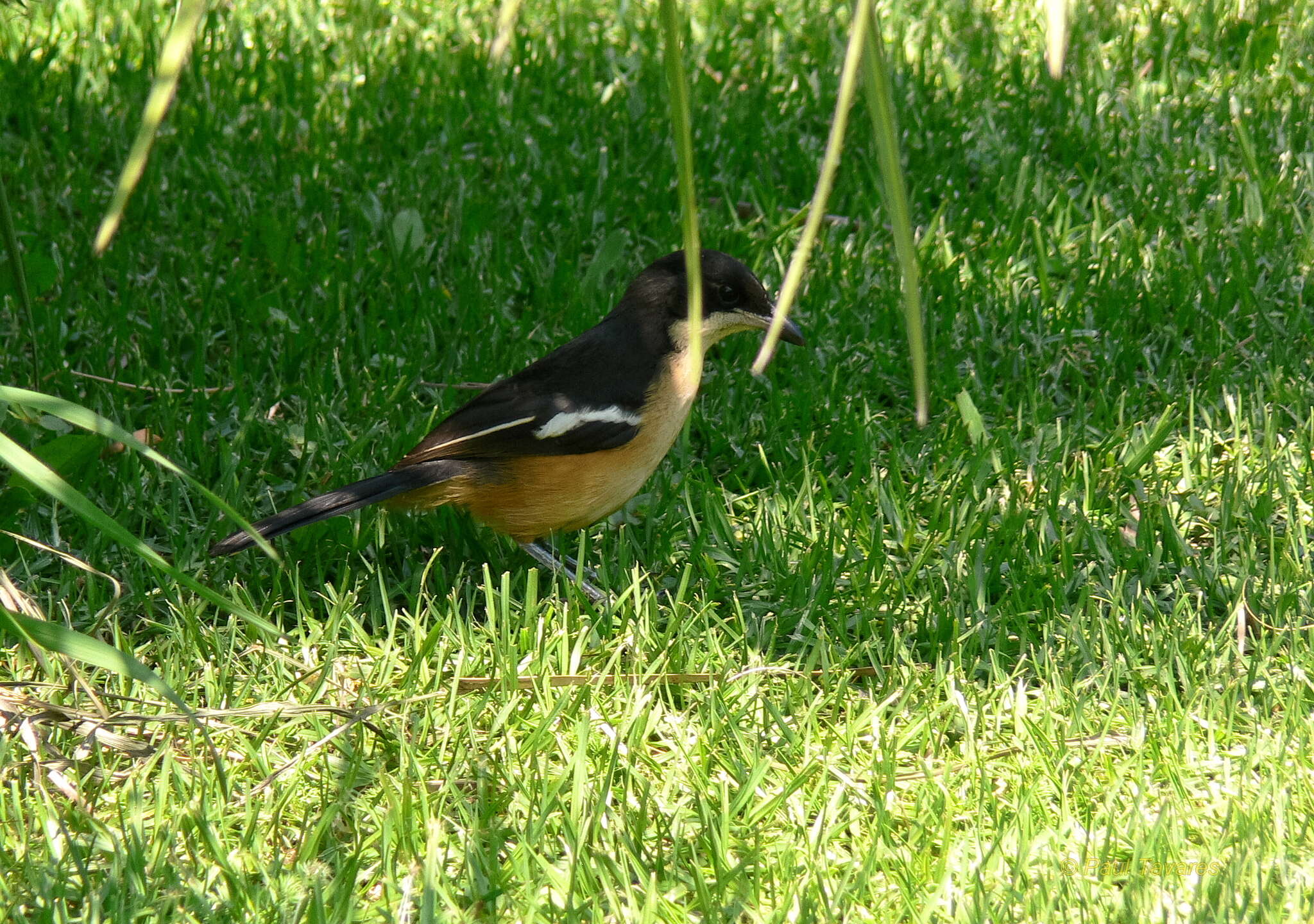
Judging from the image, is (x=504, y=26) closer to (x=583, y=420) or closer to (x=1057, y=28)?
(x=1057, y=28)

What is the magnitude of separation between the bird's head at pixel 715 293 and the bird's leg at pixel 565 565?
919 millimetres

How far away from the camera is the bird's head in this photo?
4.89 m

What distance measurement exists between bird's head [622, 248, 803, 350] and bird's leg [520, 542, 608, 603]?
0.92 meters

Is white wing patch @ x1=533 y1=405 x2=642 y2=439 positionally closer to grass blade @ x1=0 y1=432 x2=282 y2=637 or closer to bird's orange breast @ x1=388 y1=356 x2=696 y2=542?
bird's orange breast @ x1=388 y1=356 x2=696 y2=542

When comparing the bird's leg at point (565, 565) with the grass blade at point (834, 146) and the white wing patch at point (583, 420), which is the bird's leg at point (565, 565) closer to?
the white wing patch at point (583, 420)

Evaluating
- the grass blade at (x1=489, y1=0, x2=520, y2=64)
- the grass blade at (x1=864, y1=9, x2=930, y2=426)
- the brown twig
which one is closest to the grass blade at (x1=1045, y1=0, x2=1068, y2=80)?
the grass blade at (x1=864, y1=9, x2=930, y2=426)

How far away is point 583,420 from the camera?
4559 mm

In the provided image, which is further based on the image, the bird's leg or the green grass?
the bird's leg

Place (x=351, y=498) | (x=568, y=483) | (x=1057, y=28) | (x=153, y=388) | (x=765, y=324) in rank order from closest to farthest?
1. (x=1057, y=28)
2. (x=351, y=498)
3. (x=568, y=483)
4. (x=765, y=324)
5. (x=153, y=388)

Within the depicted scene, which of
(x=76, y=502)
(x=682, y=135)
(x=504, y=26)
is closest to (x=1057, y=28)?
(x=682, y=135)

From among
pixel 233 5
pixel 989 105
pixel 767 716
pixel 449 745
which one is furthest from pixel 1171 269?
pixel 233 5

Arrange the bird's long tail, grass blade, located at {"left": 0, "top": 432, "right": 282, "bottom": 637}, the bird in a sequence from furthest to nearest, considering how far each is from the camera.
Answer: the bird → the bird's long tail → grass blade, located at {"left": 0, "top": 432, "right": 282, "bottom": 637}

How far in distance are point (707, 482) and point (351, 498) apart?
Result: 133 centimetres

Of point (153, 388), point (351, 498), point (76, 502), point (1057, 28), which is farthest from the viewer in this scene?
point (153, 388)
